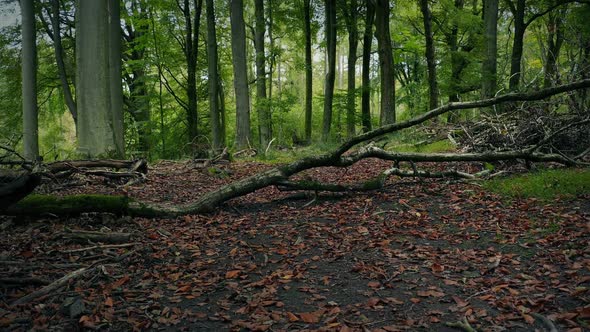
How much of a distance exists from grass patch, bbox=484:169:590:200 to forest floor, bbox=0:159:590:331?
249mm

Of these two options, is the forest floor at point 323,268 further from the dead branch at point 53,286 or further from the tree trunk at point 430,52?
the tree trunk at point 430,52

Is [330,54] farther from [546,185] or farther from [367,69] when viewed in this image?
[546,185]

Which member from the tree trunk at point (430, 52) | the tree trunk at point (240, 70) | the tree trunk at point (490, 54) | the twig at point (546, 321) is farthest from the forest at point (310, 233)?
the tree trunk at point (430, 52)

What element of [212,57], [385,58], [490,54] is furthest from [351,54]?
[490,54]

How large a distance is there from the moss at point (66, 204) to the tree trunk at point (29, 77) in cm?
866

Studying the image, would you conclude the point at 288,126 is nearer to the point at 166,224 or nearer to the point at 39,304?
the point at 166,224

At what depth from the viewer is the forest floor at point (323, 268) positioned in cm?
280

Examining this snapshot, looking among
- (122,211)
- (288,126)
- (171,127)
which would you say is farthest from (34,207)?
(288,126)

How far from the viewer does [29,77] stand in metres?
12.0

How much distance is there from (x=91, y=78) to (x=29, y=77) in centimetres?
593

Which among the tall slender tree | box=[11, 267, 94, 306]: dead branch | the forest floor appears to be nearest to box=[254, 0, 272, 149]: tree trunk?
the tall slender tree

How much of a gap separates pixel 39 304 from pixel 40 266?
0.66m

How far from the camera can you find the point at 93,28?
25.6ft

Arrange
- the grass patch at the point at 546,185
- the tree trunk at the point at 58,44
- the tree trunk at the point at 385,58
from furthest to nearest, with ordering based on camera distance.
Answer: the tree trunk at the point at 58,44
the tree trunk at the point at 385,58
the grass patch at the point at 546,185
